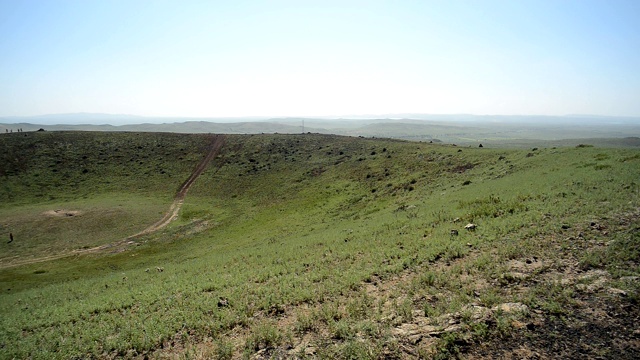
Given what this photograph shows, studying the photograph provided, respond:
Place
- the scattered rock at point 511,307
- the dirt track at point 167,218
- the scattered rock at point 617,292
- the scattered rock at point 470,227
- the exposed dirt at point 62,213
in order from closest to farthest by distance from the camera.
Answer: the scattered rock at point 617,292
the scattered rock at point 511,307
the scattered rock at point 470,227
the dirt track at point 167,218
the exposed dirt at point 62,213

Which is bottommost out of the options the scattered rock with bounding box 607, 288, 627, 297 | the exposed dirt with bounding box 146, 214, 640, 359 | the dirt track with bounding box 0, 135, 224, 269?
the dirt track with bounding box 0, 135, 224, 269

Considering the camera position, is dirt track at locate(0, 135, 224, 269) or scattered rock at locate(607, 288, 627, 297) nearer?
scattered rock at locate(607, 288, 627, 297)

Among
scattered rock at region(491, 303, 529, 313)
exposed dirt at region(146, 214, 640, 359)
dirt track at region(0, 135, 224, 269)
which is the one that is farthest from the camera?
dirt track at region(0, 135, 224, 269)

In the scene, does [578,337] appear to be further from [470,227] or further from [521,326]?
[470,227]

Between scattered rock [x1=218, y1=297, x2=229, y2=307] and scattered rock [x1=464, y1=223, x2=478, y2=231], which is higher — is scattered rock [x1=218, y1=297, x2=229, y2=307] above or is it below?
below

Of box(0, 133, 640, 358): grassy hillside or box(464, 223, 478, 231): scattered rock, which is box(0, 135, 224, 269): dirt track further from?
box(464, 223, 478, 231): scattered rock

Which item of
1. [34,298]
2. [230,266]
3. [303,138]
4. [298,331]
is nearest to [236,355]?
[298,331]

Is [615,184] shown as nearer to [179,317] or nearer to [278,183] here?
[179,317]

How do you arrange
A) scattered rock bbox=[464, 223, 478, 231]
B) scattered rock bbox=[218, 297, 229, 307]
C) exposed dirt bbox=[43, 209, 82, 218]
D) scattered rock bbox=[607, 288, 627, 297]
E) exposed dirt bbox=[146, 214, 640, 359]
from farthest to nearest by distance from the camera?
exposed dirt bbox=[43, 209, 82, 218]
scattered rock bbox=[464, 223, 478, 231]
scattered rock bbox=[218, 297, 229, 307]
scattered rock bbox=[607, 288, 627, 297]
exposed dirt bbox=[146, 214, 640, 359]

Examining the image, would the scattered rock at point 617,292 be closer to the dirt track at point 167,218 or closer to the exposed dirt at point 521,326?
the exposed dirt at point 521,326

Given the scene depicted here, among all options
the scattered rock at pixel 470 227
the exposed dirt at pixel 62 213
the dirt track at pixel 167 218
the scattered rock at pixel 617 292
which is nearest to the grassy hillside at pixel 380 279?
Answer: the scattered rock at pixel 617 292

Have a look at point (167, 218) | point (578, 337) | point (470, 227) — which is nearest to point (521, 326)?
point (578, 337)

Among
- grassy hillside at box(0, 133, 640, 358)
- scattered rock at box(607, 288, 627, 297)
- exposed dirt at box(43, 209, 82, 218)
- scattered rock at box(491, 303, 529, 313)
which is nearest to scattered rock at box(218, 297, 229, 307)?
grassy hillside at box(0, 133, 640, 358)

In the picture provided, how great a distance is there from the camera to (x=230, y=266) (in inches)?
854
